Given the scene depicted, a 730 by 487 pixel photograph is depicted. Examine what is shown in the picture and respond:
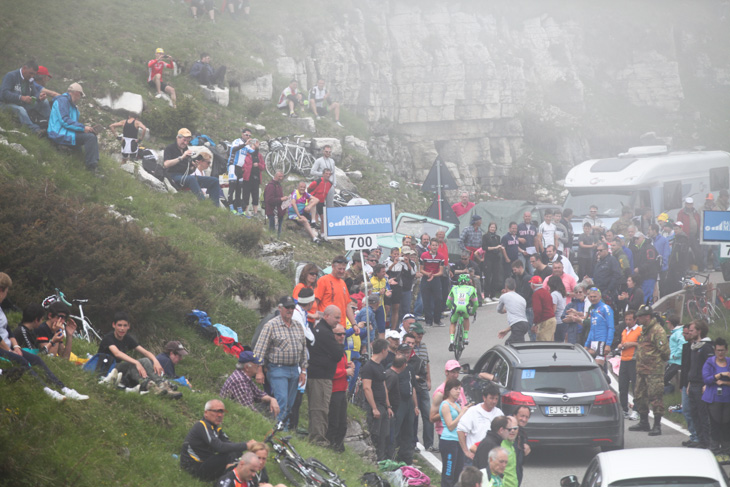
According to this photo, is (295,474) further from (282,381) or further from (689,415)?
(689,415)

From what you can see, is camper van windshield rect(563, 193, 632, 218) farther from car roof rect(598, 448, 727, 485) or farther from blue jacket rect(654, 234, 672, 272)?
car roof rect(598, 448, 727, 485)

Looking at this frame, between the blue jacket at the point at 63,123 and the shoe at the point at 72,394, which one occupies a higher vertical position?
the blue jacket at the point at 63,123

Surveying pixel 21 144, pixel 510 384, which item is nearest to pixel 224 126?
pixel 21 144

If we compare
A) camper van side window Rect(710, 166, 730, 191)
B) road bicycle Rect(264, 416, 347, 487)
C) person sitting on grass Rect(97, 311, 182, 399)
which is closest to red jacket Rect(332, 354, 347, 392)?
road bicycle Rect(264, 416, 347, 487)

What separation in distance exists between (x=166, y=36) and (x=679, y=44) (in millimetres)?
43267

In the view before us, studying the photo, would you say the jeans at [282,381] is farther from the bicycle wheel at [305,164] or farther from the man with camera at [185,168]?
the bicycle wheel at [305,164]

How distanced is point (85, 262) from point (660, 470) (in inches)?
318

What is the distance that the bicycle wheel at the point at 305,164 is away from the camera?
27.3 metres

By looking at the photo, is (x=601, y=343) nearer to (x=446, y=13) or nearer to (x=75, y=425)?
(x=75, y=425)

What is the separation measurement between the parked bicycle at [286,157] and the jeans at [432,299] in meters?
A: 8.12

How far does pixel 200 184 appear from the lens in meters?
19.5

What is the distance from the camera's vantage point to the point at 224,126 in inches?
1065

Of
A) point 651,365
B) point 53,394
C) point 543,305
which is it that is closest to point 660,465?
point 651,365

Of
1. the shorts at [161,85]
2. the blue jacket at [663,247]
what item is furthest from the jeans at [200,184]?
the blue jacket at [663,247]
